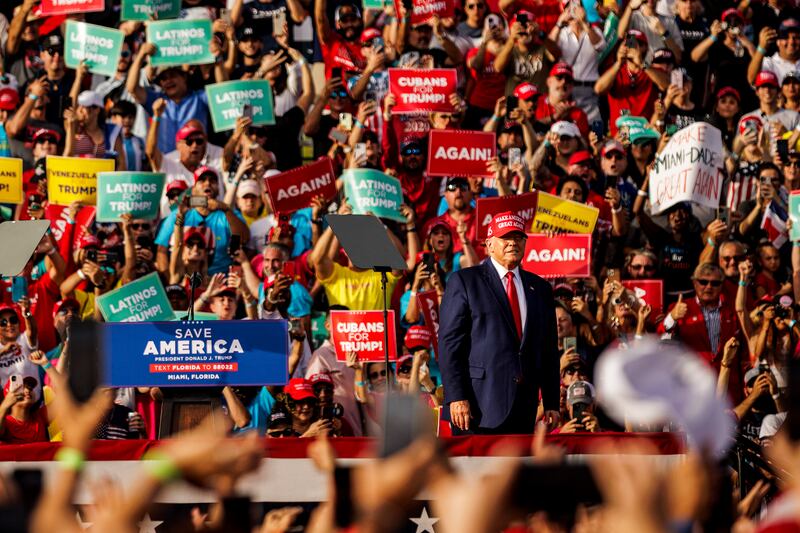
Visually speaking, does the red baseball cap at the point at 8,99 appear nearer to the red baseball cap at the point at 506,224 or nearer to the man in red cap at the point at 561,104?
the man in red cap at the point at 561,104

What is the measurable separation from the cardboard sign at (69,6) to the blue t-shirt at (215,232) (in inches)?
118

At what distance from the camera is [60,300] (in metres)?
10.8

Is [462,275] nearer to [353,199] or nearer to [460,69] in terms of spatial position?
[353,199]

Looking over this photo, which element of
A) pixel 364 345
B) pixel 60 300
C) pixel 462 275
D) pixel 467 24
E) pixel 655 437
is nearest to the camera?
pixel 655 437

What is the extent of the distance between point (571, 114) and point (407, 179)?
1.65 metres

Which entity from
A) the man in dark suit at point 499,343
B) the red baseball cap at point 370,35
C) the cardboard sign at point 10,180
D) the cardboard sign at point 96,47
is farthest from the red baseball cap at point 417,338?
the cardboard sign at point 96,47

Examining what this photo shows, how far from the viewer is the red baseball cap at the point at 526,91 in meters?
12.7

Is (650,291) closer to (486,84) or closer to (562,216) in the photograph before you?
(562,216)

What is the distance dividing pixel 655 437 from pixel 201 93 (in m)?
7.27

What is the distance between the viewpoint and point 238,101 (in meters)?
12.4

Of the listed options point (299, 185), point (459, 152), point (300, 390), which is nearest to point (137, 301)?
point (300, 390)

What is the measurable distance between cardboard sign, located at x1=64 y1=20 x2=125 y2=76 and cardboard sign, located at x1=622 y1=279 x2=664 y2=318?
505cm

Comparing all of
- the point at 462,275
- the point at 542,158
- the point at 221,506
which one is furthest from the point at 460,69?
the point at 221,506

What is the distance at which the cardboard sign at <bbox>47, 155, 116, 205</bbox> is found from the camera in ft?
37.8
